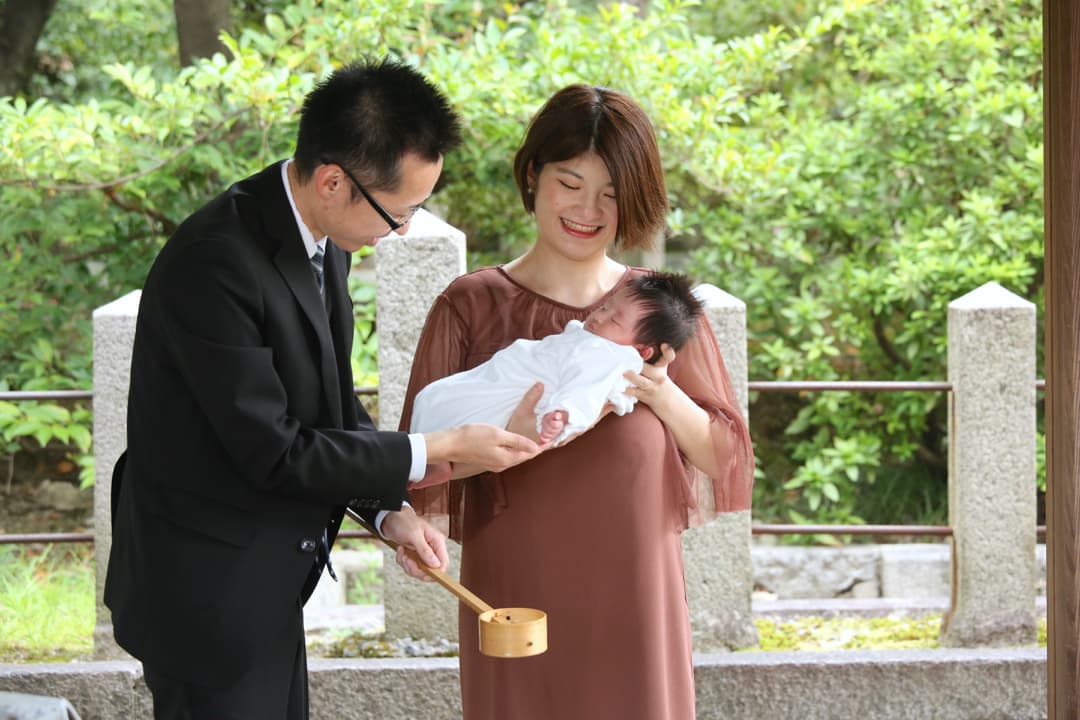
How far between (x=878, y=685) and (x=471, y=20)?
4.38 meters

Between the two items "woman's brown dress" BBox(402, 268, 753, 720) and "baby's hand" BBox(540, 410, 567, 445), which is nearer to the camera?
"baby's hand" BBox(540, 410, 567, 445)

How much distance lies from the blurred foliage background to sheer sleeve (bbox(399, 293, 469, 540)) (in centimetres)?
273

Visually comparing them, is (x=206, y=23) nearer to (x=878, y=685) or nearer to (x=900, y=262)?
(x=900, y=262)

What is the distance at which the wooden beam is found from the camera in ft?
9.46

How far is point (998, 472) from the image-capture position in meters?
4.99

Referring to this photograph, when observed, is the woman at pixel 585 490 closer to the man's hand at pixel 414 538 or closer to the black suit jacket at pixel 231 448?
the man's hand at pixel 414 538

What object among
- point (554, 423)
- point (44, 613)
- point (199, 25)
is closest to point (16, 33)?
point (199, 25)

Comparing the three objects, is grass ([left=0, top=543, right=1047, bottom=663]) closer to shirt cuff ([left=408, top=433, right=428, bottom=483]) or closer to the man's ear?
shirt cuff ([left=408, top=433, right=428, bottom=483])

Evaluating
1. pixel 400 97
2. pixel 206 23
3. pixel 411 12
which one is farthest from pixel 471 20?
pixel 400 97

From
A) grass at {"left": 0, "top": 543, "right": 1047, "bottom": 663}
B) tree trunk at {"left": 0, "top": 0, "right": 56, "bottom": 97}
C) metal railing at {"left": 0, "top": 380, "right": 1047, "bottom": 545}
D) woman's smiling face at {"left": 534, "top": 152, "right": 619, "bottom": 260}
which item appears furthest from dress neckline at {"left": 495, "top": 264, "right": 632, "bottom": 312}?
tree trunk at {"left": 0, "top": 0, "right": 56, "bottom": 97}

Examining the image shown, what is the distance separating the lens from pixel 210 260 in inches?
96.8

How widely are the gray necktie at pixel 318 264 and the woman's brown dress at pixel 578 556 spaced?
Result: 0.37 meters

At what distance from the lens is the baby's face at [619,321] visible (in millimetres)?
2818

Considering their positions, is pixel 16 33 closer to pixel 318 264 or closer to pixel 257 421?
pixel 318 264
